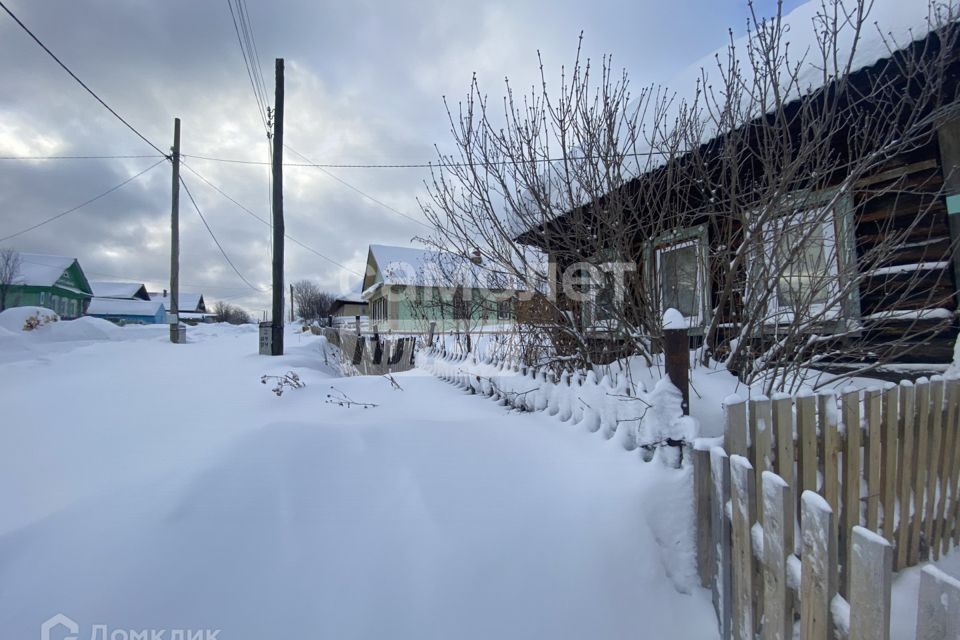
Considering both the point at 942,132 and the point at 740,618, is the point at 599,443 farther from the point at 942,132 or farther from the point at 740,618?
the point at 942,132

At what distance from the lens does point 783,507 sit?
1.27 meters

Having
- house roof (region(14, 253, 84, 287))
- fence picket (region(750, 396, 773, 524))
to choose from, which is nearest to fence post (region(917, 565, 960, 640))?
fence picket (region(750, 396, 773, 524))

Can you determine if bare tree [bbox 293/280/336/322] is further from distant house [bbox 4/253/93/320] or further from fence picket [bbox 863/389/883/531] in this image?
fence picket [bbox 863/389/883/531]

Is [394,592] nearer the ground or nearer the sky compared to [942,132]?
nearer the ground

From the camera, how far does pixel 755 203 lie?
8.93 ft

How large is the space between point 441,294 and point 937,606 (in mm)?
8985

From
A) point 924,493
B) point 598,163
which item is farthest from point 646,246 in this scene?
point 924,493

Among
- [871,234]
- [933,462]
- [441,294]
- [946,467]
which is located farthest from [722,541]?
[441,294]

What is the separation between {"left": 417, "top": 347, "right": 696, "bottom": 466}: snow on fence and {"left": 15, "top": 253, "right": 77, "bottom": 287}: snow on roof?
4451cm

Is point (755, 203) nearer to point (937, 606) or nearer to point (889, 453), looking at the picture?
point (889, 453)

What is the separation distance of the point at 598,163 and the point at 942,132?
2.90m

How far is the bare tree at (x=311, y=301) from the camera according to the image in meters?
48.3

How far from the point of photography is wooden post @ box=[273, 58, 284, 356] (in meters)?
8.05

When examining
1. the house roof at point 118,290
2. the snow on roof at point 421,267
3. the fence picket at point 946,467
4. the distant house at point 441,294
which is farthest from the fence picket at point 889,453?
the house roof at point 118,290
